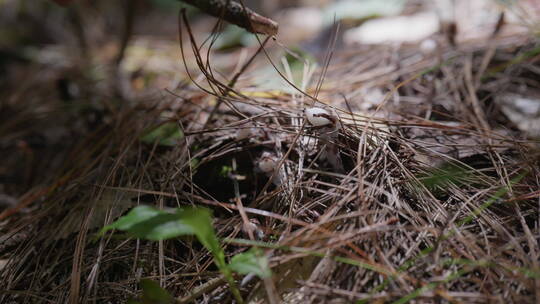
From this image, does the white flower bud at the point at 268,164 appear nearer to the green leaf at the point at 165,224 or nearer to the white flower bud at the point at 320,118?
the white flower bud at the point at 320,118

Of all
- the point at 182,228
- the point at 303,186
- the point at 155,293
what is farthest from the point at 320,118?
the point at 155,293

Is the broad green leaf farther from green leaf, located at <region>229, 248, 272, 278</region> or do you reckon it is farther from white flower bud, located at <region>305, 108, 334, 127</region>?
green leaf, located at <region>229, 248, 272, 278</region>

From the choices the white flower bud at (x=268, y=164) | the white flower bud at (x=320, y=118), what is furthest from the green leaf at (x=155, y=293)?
the white flower bud at (x=320, y=118)

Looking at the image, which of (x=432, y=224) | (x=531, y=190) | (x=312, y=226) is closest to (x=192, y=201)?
(x=312, y=226)

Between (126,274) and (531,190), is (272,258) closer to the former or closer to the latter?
(126,274)

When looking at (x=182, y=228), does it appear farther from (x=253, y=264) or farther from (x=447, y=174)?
(x=447, y=174)

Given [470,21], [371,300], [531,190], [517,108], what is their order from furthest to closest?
1. [470,21]
2. [517,108]
3. [531,190]
4. [371,300]

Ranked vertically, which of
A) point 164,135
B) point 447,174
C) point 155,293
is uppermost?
point 447,174
